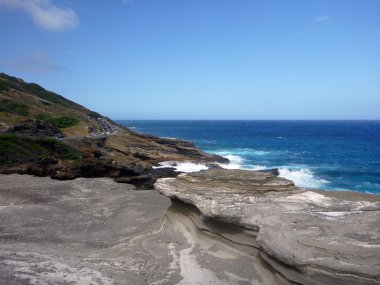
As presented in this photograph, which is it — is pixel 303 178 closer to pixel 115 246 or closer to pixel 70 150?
pixel 70 150

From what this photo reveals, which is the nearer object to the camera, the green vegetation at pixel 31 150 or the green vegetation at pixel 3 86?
the green vegetation at pixel 31 150

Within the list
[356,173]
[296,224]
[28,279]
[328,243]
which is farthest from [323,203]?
[356,173]

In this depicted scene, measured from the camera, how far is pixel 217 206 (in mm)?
10789

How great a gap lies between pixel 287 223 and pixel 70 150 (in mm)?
23963

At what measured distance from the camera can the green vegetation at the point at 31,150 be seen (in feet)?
86.0

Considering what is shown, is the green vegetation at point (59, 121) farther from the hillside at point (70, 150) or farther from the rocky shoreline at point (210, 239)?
the rocky shoreline at point (210, 239)

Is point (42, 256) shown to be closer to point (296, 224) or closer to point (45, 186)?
point (296, 224)

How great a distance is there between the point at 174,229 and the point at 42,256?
13.3ft

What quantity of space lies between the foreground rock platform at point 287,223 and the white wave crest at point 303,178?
2216 centimetres

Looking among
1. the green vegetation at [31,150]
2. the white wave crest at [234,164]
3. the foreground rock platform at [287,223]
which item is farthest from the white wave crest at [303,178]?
the foreground rock platform at [287,223]

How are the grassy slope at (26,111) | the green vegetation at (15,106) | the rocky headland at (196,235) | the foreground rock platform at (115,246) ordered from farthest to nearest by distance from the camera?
the green vegetation at (15,106) < the grassy slope at (26,111) < the foreground rock platform at (115,246) < the rocky headland at (196,235)

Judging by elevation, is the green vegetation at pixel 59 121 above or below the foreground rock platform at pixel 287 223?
above

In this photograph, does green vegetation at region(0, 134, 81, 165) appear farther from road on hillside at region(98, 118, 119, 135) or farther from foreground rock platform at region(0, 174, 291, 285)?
road on hillside at region(98, 118, 119, 135)

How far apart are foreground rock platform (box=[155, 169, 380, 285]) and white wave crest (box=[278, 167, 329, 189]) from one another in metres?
22.2
